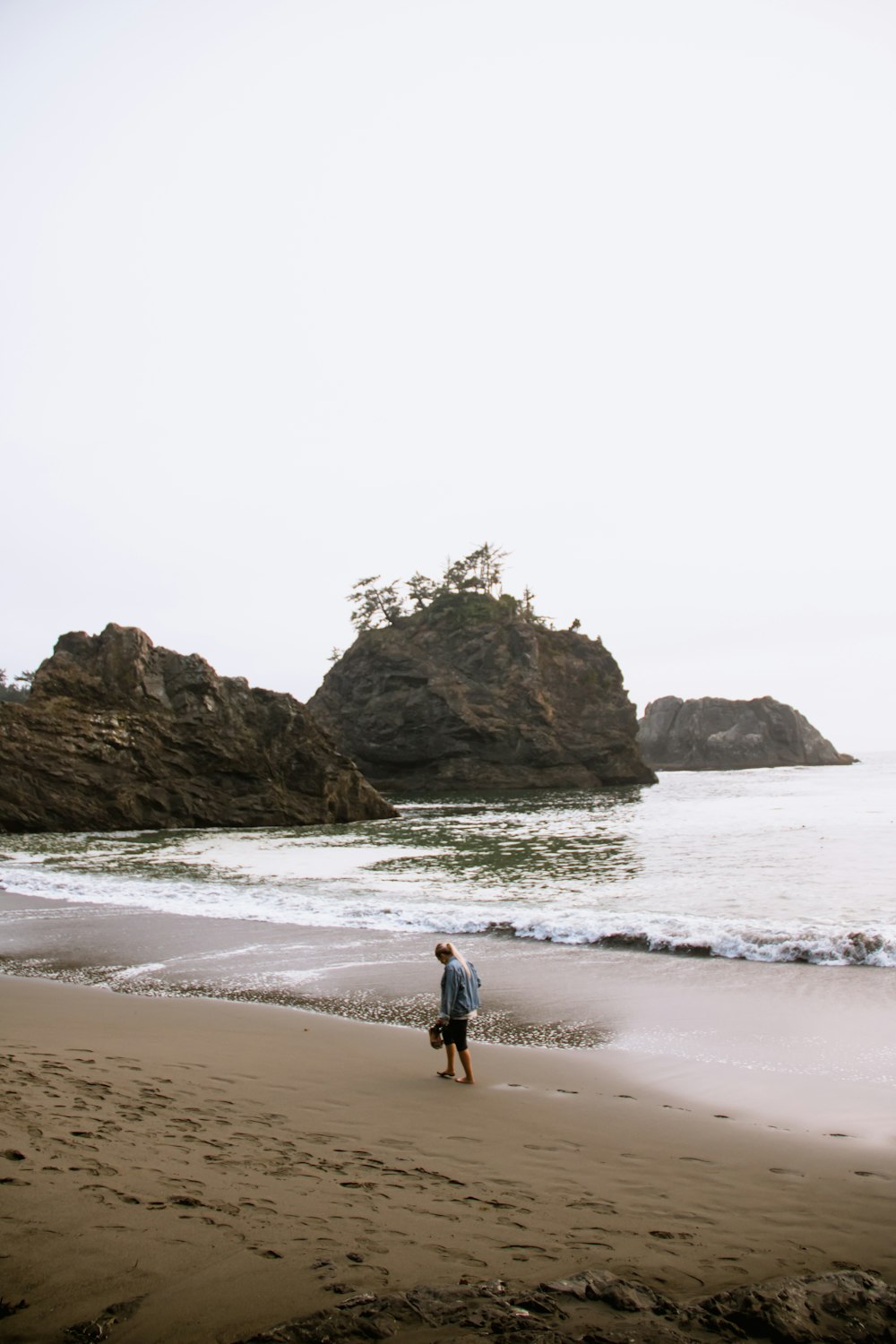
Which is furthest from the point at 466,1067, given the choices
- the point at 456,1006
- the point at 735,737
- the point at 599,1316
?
the point at 735,737

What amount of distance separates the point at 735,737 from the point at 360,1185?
12763cm

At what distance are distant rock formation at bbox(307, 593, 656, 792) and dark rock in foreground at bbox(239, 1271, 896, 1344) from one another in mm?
69284

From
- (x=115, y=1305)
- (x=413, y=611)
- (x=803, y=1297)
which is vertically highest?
(x=413, y=611)

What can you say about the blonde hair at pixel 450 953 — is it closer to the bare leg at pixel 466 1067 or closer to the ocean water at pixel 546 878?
the bare leg at pixel 466 1067

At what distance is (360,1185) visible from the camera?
502 centimetres

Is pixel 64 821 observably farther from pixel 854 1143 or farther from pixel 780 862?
pixel 854 1143

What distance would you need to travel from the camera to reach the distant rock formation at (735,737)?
407 feet

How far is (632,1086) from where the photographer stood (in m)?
7.86

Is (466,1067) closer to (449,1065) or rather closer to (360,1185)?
(449,1065)

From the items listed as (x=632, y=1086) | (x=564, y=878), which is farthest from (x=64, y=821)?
(x=632, y=1086)

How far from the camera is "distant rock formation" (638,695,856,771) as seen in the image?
124 metres

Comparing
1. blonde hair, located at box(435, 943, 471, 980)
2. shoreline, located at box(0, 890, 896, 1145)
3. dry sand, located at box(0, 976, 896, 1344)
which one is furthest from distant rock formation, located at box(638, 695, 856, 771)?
dry sand, located at box(0, 976, 896, 1344)

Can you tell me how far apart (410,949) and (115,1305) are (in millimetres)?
11313

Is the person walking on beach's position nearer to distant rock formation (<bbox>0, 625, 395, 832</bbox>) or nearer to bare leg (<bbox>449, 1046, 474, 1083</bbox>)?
bare leg (<bbox>449, 1046, 474, 1083</bbox>)
